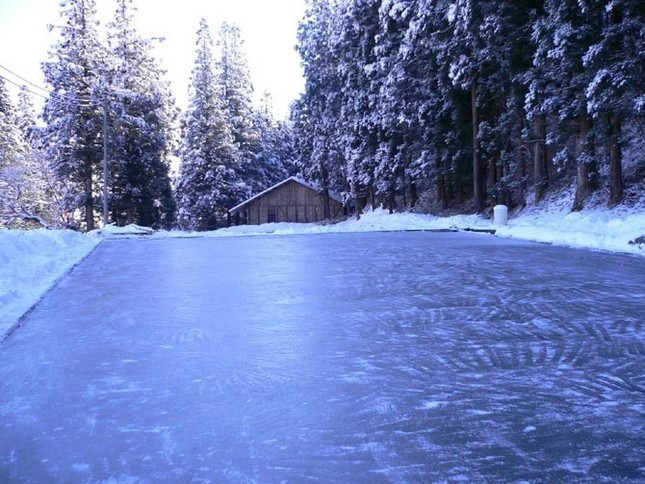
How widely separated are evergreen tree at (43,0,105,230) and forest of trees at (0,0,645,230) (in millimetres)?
88

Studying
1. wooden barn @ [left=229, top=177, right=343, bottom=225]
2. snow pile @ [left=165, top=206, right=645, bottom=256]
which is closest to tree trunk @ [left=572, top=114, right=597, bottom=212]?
snow pile @ [left=165, top=206, right=645, bottom=256]

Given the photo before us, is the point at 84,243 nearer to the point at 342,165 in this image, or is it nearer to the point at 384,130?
the point at 384,130

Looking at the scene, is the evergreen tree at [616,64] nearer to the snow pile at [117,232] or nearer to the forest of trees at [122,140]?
the snow pile at [117,232]

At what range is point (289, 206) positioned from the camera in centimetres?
4841

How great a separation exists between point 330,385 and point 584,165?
1702 centimetres

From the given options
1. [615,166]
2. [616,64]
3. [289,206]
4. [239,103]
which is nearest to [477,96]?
[615,166]

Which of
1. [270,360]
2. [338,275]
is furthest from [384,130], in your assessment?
[270,360]

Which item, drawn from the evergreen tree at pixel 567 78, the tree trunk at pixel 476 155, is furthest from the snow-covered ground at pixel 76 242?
the tree trunk at pixel 476 155

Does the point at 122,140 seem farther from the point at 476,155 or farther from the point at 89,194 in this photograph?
the point at 476,155

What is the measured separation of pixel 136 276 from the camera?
826 cm

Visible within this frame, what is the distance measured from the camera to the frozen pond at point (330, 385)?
2.18 meters

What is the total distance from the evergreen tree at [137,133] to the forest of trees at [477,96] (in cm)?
1137

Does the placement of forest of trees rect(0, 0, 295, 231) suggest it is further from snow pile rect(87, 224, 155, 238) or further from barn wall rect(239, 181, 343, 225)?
snow pile rect(87, 224, 155, 238)

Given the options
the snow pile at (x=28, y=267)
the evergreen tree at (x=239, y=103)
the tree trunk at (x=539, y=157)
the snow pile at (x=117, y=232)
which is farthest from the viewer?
the evergreen tree at (x=239, y=103)
